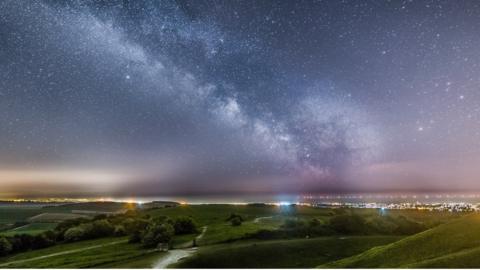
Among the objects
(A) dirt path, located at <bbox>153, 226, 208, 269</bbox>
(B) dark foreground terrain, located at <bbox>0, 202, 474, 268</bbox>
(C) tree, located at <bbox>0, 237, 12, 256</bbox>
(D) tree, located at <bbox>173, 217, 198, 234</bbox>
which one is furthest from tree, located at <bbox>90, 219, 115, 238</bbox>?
(A) dirt path, located at <bbox>153, 226, 208, 269</bbox>

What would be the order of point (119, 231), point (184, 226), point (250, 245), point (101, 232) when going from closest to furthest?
point (250, 245) < point (184, 226) < point (119, 231) < point (101, 232)

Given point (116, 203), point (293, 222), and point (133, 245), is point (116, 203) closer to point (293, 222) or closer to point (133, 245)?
point (133, 245)

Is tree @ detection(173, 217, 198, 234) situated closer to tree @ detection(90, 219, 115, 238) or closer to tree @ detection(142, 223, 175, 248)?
tree @ detection(142, 223, 175, 248)

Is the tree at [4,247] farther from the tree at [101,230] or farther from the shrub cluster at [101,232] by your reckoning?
the tree at [101,230]

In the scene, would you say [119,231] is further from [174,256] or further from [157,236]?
[174,256]

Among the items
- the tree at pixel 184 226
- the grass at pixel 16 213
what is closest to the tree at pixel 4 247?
the tree at pixel 184 226

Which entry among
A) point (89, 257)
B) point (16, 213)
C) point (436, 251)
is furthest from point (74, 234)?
point (436, 251)
